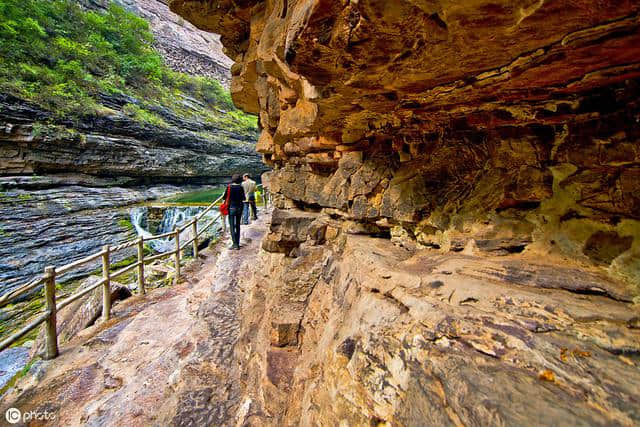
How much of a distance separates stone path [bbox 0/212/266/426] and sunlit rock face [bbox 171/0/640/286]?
2198 millimetres

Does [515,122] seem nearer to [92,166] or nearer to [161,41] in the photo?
[92,166]

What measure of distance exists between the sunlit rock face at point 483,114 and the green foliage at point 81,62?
16.3 meters

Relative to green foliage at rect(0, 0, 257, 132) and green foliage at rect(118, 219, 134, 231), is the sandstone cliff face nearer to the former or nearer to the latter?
green foliage at rect(0, 0, 257, 132)

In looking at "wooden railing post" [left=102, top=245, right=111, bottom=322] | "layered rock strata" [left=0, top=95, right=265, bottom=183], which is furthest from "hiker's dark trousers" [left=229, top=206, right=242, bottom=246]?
"layered rock strata" [left=0, top=95, right=265, bottom=183]

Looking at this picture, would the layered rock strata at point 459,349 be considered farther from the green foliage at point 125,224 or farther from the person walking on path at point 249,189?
the green foliage at point 125,224

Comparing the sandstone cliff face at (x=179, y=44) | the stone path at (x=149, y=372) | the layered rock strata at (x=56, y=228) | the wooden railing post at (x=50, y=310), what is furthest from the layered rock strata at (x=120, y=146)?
the wooden railing post at (x=50, y=310)

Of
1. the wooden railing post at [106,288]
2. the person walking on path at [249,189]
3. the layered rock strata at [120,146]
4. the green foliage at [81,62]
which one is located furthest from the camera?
the green foliage at [81,62]

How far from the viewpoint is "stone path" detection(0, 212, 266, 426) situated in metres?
2.72

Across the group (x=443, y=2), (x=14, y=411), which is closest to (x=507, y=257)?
(x=443, y=2)

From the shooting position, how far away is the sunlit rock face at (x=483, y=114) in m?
1.06

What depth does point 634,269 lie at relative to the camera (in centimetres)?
132

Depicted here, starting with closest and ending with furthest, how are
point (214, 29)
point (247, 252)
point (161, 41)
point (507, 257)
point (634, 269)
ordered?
point (634, 269)
point (507, 257)
point (214, 29)
point (247, 252)
point (161, 41)

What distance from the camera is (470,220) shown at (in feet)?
6.86

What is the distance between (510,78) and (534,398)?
1.36m
